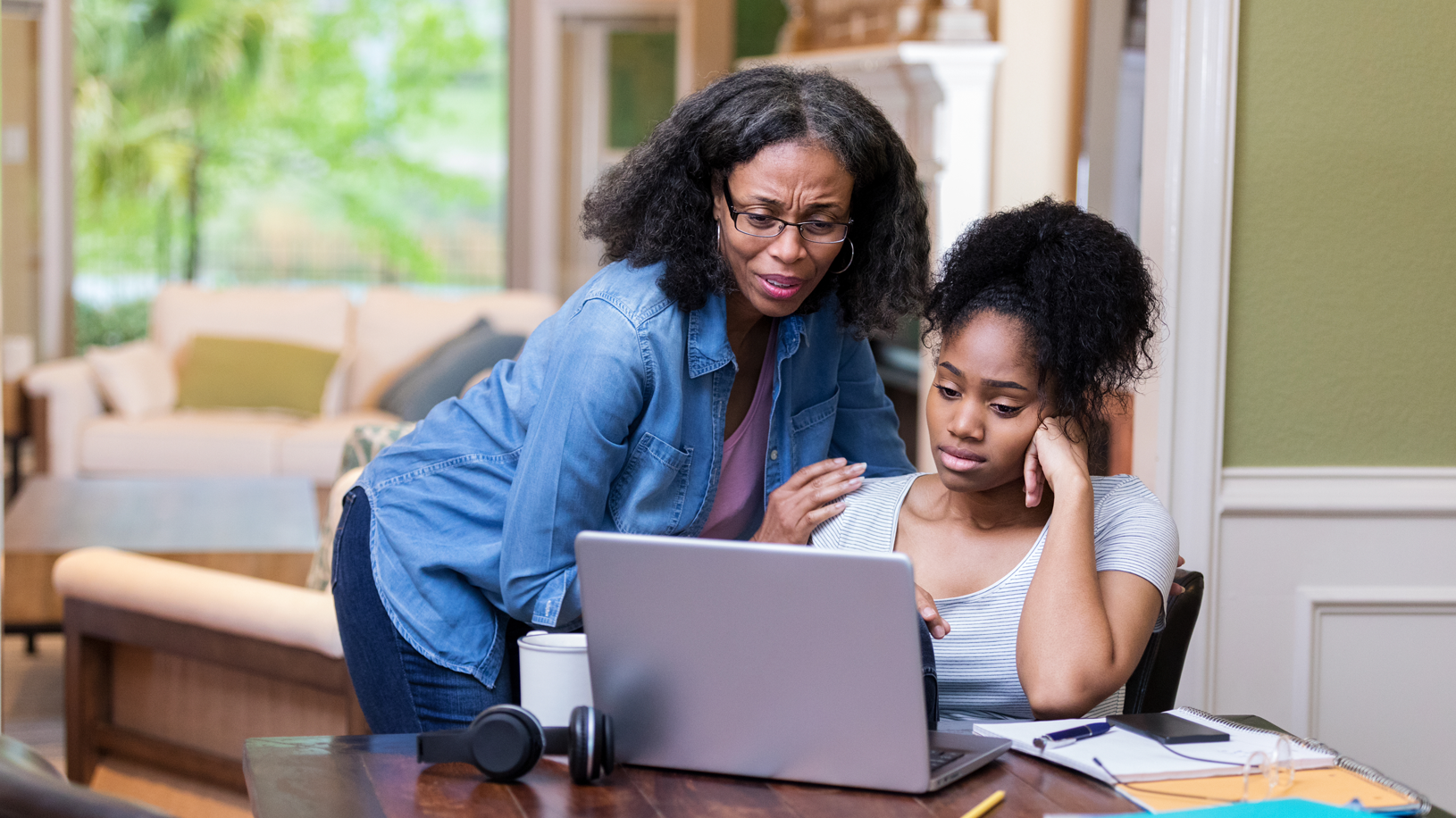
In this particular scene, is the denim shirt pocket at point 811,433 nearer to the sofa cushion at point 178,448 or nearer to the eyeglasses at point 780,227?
the eyeglasses at point 780,227

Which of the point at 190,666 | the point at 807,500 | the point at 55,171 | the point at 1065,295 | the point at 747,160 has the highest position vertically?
the point at 55,171

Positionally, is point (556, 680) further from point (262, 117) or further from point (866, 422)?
point (262, 117)

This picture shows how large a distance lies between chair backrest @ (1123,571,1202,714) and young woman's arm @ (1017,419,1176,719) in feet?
0.32

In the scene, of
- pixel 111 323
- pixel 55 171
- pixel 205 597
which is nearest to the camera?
pixel 205 597

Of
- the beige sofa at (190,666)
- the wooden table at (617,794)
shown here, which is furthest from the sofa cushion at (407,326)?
the wooden table at (617,794)

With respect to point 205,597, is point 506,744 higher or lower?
higher

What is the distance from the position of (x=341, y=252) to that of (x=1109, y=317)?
27.6 feet

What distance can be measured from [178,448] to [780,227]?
12.9 feet

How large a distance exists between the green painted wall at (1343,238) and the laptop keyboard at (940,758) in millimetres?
1008

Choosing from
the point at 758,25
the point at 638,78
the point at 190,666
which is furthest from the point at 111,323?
the point at 190,666

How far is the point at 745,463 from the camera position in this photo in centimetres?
163

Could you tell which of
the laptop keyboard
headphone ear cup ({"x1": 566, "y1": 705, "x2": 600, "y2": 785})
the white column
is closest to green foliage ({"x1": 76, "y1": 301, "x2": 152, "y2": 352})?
the white column

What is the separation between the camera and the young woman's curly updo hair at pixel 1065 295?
1.43 meters

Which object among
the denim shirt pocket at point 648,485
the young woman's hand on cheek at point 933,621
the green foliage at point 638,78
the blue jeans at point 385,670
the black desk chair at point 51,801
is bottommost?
the blue jeans at point 385,670
